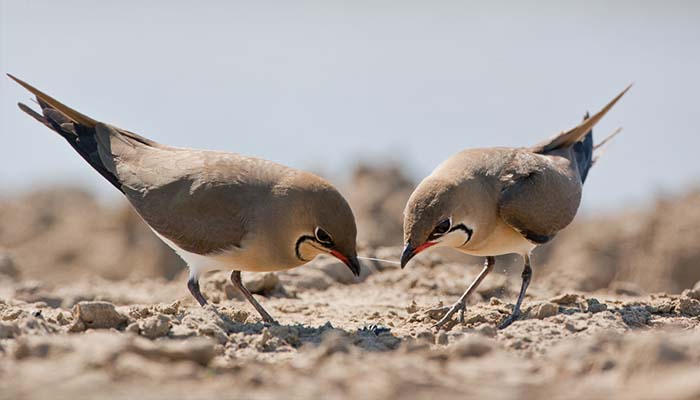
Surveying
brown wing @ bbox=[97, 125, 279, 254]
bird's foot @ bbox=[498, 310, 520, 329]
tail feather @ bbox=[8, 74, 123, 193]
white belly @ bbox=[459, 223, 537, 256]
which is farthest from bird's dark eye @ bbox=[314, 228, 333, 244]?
tail feather @ bbox=[8, 74, 123, 193]

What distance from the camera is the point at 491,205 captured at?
8.34 m

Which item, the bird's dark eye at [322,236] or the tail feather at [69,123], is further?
the tail feather at [69,123]

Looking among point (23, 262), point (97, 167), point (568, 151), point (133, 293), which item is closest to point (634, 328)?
point (568, 151)

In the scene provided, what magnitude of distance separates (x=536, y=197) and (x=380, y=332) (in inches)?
76.2

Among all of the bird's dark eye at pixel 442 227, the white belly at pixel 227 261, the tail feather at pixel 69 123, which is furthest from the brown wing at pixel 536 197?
the tail feather at pixel 69 123

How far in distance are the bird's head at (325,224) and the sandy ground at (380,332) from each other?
625 mm

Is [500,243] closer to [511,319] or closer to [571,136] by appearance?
[511,319]

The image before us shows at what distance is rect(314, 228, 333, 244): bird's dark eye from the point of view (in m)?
7.71

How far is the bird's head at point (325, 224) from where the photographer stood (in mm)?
7680

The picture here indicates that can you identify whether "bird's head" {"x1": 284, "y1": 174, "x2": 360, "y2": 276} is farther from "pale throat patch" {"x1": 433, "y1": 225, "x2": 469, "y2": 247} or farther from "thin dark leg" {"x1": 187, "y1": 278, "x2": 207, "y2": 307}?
"thin dark leg" {"x1": 187, "y1": 278, "x2": 207, "y2": 307}

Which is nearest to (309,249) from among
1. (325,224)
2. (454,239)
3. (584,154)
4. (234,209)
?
(325,224)

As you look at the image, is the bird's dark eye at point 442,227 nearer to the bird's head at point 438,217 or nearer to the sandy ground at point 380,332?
the bird's head at point 438,217

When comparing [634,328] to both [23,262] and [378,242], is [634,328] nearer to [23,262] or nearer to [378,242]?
[378,242]

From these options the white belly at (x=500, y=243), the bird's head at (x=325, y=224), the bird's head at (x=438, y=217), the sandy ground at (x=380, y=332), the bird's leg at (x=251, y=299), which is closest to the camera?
the sandy ground at (x=380, y=332)
